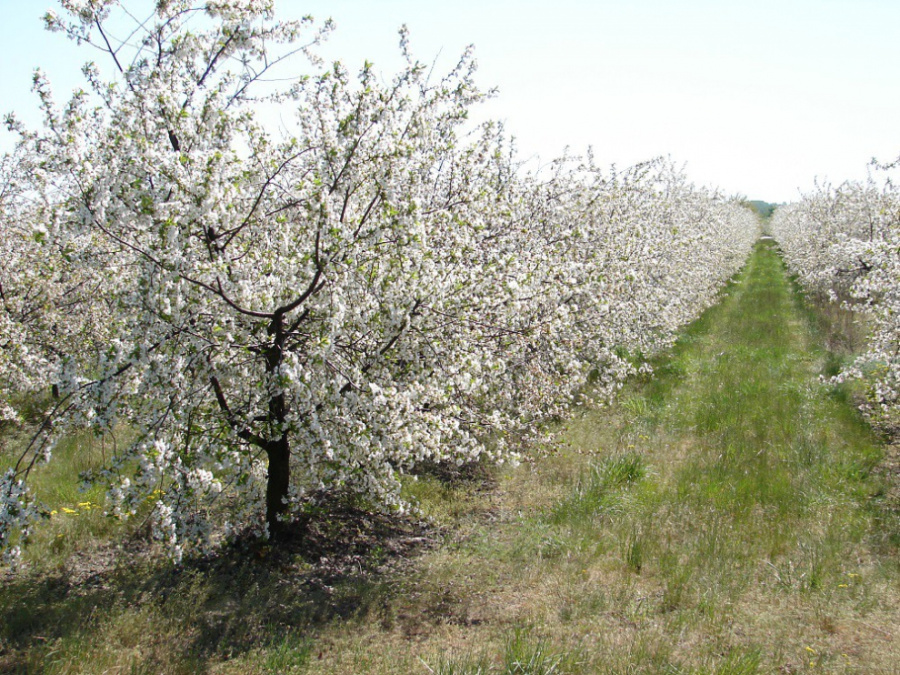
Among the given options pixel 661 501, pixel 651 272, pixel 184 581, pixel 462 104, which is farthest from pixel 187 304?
pixel 651 272

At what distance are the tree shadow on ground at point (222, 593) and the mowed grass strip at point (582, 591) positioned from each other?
0.08ft

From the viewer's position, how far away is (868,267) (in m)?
11.4

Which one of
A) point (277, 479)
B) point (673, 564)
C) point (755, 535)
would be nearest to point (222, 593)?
point (277, 479)

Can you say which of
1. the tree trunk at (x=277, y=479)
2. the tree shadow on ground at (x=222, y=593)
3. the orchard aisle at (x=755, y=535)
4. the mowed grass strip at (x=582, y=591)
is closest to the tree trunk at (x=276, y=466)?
the tree trunk at (x=277, y=479)

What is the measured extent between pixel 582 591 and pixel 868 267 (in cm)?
933

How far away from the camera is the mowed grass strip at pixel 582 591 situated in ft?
16.1

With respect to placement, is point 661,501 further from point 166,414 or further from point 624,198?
point 624,198

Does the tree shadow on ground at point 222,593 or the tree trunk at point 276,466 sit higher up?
the tree trunk at point 276,466

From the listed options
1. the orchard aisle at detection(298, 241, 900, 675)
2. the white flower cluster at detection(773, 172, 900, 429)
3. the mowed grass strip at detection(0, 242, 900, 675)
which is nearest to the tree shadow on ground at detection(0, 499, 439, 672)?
the mowed grass strip at detection(0, 242, 900, 675)

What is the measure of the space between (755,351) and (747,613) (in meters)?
13.6

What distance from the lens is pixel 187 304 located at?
16.4 feet

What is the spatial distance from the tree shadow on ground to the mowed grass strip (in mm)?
24

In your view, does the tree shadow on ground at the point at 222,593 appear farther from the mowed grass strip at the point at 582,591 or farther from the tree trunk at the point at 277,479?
the tree trunk at the point at 277,479

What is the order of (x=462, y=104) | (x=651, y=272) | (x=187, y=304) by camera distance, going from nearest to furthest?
(x=187, y=304) < (x=462, y=104) < (x=651, y=272)
